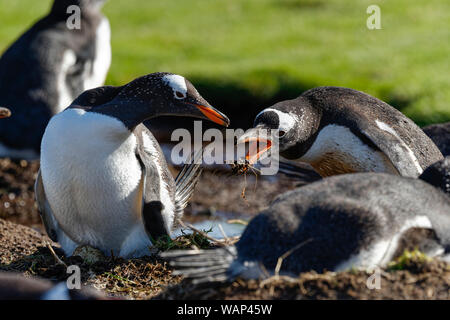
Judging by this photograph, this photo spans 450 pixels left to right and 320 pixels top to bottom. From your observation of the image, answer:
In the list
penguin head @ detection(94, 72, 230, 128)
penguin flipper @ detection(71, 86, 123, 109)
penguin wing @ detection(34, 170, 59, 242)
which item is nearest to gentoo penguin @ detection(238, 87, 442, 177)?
penguin head @ detection(94, 72, 230, 128)

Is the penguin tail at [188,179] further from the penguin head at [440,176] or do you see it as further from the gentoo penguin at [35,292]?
the gentoo penguin at [35,292]

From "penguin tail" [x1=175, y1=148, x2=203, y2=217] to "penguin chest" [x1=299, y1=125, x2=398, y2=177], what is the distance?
97 cm

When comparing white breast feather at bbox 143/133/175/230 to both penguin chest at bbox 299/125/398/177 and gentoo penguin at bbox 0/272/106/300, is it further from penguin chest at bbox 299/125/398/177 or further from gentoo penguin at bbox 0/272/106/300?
gentoo penguin at bbox 0/272/106/300

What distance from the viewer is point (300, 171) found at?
710 cm

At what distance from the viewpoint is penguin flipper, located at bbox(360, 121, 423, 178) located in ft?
19.3

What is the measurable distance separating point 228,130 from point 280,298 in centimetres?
777

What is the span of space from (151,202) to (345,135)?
163 centimetres

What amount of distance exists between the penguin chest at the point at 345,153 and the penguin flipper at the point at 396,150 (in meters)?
0.07

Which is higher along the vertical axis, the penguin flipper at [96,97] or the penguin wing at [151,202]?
the penguin flipper at [96,97]

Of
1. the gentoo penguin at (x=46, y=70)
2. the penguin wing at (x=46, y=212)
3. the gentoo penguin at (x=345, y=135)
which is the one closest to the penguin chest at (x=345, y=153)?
the gentoo penguin at (x=345, y=135)

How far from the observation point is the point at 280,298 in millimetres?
4102

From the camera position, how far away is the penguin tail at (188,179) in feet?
21.4

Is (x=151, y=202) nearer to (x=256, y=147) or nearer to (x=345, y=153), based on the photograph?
(x=256, y=147)
